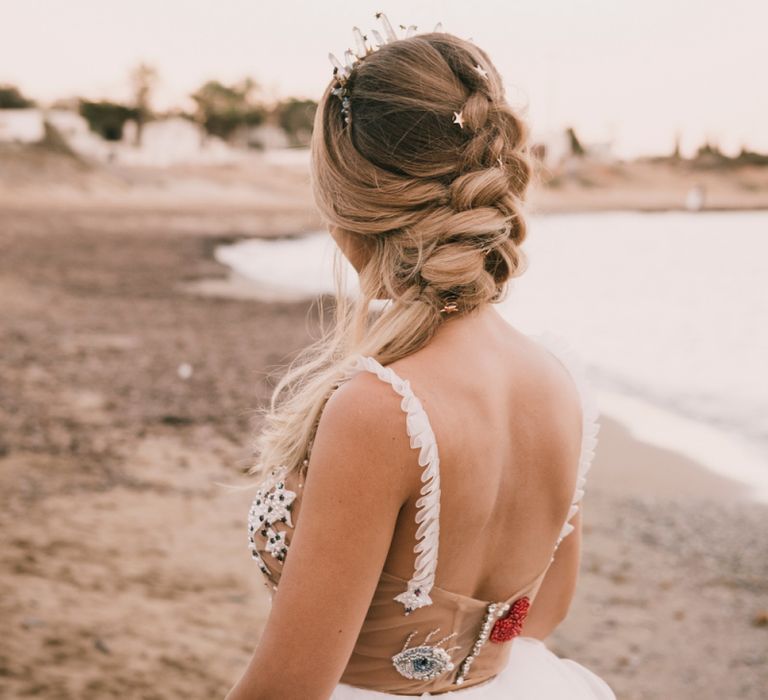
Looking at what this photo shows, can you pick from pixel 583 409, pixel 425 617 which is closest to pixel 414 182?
pixel 583 409

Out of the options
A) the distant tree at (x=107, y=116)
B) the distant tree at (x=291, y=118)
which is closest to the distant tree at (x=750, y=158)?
the distant tree at (x=291, y=118)

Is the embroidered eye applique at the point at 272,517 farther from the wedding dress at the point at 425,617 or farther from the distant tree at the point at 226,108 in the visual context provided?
the distant tree at the point at 226,108

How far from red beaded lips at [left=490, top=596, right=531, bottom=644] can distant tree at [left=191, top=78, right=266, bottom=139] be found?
89004 mm

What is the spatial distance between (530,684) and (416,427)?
0.79m

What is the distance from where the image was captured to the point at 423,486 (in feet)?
4.15

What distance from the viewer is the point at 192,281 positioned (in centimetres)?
1861

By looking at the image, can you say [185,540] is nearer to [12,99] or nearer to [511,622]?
[511,622]

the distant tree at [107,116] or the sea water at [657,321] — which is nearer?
the sea water at [657,321]

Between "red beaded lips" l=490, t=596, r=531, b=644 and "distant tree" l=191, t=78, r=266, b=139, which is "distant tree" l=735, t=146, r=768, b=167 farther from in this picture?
"red beaded lips" l=490, t=596, r=531, b=644

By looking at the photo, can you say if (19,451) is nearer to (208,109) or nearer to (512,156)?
(512,156)

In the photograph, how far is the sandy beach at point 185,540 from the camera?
383cm

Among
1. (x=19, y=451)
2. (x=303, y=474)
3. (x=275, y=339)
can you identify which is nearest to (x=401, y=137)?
(x=303, y=474)

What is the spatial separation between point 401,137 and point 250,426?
6367mm

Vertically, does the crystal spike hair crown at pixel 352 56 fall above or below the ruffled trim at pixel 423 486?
above
